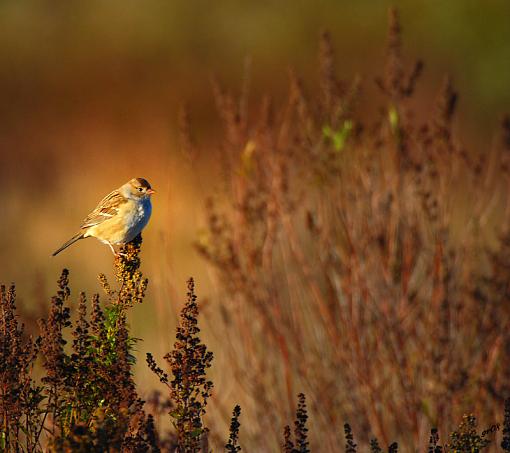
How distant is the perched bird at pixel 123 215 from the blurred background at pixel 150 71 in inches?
261

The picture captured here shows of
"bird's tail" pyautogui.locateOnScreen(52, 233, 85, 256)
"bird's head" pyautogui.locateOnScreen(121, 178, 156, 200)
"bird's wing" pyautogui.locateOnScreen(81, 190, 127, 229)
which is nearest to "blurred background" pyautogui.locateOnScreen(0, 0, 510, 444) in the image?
"bird's tail" pyautogui.locateOnScreen(52, 233, 85, 256)

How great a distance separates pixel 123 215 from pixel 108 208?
0.89 feet

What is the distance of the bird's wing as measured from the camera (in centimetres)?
496

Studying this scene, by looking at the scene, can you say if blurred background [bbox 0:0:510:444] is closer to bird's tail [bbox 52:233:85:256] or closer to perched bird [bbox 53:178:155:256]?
bird's tail [bbox 52:233:85:256]

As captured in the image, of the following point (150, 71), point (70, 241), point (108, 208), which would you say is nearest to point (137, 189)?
point (108, 208)

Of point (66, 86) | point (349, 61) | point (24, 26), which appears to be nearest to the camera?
point (349, 61)

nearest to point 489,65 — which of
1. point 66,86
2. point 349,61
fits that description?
point 349,61

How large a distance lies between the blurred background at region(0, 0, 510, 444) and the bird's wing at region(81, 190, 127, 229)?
21.5 feet

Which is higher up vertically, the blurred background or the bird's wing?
the blurred background

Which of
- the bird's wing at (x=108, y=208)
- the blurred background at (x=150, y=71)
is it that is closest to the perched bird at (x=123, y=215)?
the bird's wing at (x=108, y=208)

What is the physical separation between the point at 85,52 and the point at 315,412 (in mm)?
14051

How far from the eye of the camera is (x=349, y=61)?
15.2 metres

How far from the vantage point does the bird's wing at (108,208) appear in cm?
496

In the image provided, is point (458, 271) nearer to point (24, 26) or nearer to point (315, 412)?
point (315, 412)
